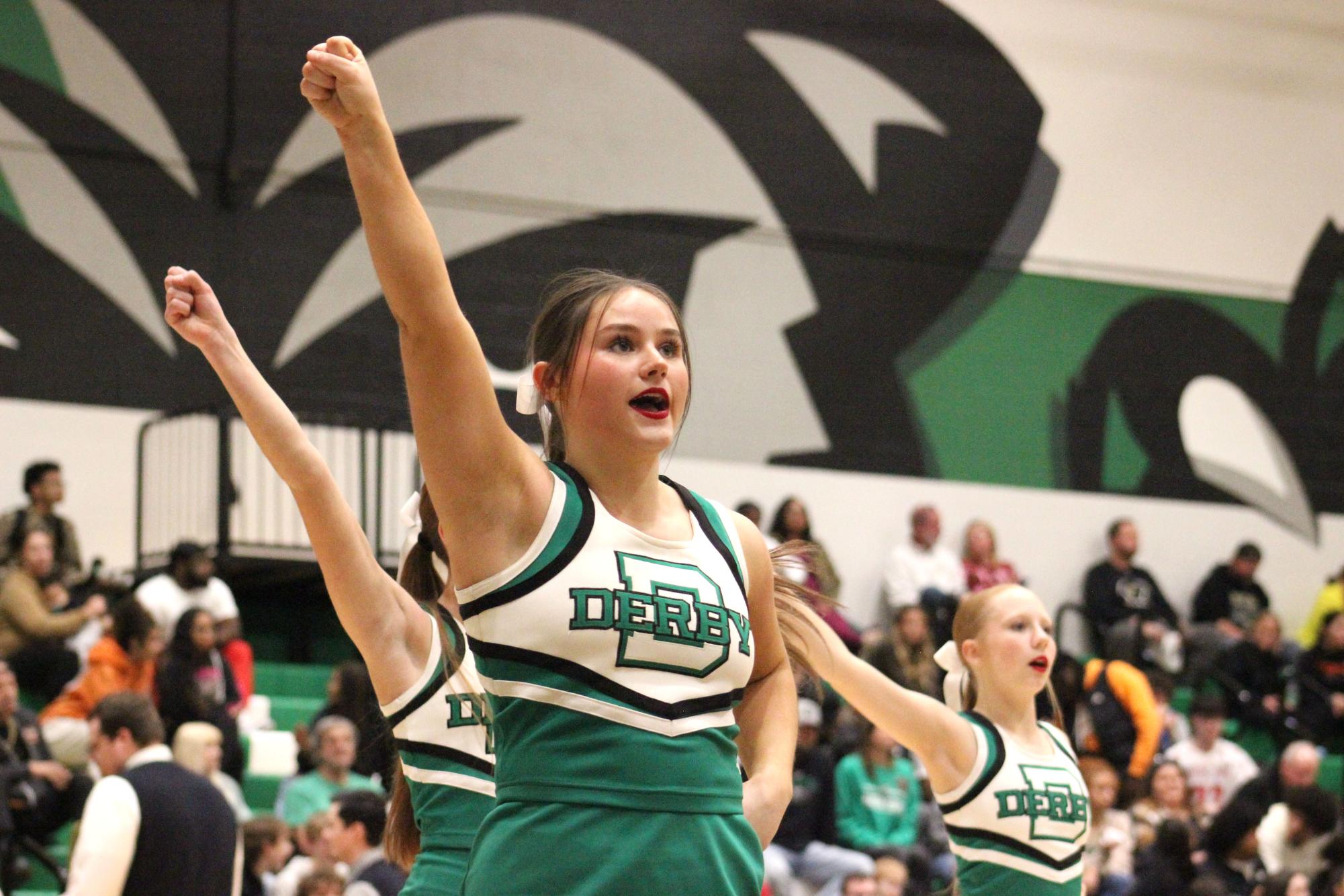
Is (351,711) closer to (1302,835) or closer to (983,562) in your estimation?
(1302,835)

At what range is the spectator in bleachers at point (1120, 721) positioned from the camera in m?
11.3

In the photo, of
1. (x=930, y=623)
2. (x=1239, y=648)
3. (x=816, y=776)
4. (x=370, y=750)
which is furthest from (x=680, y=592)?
(x=1239, y=648)

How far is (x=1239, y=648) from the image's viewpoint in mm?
13328

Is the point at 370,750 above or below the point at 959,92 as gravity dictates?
below

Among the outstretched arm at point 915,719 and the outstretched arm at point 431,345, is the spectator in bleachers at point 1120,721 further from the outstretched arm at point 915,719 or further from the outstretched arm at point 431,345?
the outstretched arm at point 431,345

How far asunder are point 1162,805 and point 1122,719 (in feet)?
4.00

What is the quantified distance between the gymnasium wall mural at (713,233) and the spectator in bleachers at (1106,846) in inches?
197

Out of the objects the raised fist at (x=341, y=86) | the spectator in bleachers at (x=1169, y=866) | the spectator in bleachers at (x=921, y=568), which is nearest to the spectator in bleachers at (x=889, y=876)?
the spectator in bleachers at (x=1169, y=866)

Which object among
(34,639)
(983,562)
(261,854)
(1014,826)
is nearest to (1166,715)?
(983,562)

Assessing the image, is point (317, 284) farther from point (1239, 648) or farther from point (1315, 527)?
point (1315, 527)

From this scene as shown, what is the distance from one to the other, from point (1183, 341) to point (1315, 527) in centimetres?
200

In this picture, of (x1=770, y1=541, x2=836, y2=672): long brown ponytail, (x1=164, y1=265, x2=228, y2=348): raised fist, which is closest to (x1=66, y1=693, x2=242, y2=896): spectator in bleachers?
(x1=164, y1=265, x2=228, y2=348): raised fist

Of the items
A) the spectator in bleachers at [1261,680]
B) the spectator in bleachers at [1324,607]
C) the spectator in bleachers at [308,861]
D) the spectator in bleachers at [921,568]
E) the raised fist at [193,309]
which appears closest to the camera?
the raised fist at [193,309]

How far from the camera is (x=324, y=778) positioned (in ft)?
27.1
